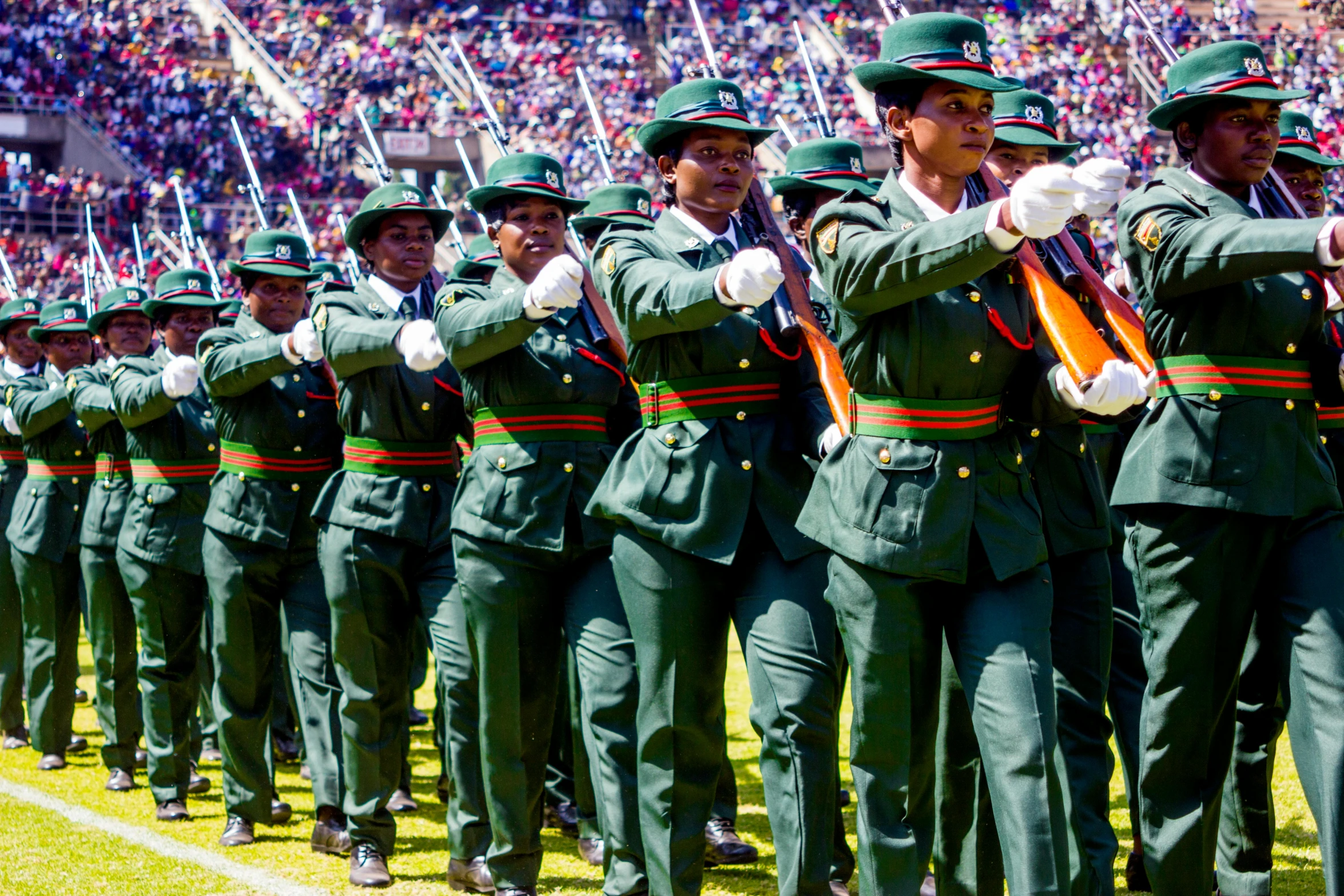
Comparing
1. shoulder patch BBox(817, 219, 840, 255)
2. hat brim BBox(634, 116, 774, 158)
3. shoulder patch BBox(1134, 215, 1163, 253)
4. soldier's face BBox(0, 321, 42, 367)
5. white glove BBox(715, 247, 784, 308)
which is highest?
soldier's face BBox(0, 321, 42, 367)

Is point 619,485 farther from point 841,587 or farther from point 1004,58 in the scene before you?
point 1004,58

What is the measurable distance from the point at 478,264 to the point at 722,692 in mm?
2269

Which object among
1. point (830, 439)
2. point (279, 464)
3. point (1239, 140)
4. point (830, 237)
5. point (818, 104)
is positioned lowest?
point (830, 439)

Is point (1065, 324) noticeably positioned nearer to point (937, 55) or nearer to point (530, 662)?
point (937, 55)

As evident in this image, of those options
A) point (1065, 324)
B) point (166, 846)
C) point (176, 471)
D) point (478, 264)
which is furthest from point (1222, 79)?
point (176, 471)

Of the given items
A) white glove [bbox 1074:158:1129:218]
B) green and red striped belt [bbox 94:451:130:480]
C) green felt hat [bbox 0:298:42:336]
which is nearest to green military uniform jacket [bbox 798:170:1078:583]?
white glove [bbox 1074:158:1129:218]

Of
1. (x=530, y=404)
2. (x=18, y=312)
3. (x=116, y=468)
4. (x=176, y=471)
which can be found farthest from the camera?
(x=18, y=312)

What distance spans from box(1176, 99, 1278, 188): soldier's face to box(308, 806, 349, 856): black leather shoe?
3.89 meters

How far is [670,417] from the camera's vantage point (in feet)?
14.2

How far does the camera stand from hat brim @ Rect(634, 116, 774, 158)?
429cm

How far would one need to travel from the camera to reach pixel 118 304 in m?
7.66

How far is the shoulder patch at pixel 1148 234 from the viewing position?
4.02 metres

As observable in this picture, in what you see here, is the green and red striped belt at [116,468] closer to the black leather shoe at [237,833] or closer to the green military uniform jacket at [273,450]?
the green military uniform jacket at [273,450]

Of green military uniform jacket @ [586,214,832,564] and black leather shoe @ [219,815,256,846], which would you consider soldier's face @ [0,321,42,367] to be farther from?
green military uniform jacket @ [586,214,832,564]
